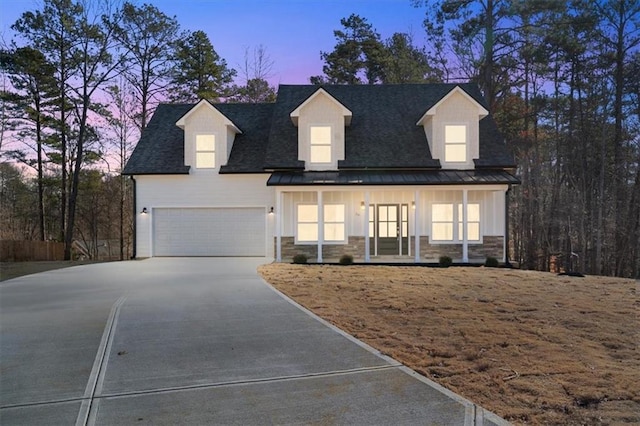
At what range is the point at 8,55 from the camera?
22.4 m

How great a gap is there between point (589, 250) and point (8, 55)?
29.9m

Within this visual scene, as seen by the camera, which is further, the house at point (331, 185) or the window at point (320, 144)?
the window at point (320, 144)

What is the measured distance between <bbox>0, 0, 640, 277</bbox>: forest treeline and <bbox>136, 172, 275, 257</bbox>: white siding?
7.53 metres

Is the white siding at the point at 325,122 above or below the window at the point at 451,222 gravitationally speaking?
above

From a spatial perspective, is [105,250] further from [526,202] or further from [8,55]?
[526,202]

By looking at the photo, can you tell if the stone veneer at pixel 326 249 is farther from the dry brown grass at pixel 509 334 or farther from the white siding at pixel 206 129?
the dry brown grass at pixel 509 334

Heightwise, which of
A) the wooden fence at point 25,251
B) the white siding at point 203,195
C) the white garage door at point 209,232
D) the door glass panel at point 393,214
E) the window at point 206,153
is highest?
the window at point 206,153

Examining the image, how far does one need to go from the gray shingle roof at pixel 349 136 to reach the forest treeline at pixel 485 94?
6.37 metres

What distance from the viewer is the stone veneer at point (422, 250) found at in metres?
16.5

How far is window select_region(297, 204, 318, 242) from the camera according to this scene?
16844mm

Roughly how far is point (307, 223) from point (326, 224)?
70 centimetres

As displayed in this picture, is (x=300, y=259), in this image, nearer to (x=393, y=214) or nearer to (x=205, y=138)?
(x=393, y=214)

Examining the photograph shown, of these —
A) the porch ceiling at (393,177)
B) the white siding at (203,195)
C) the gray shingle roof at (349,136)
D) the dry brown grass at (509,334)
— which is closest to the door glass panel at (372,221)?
the porch ceiling at (393,177)

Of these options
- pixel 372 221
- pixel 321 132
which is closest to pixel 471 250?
pixel 372 221
